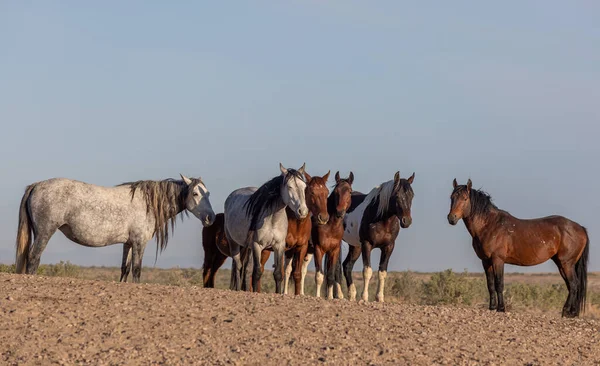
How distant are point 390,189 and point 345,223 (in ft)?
6.83

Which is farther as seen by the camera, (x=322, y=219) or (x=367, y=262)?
(x=367, y=262)

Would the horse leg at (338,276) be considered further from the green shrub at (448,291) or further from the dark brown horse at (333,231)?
the green shrub at (448,291)

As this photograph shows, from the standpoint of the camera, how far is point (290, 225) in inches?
563

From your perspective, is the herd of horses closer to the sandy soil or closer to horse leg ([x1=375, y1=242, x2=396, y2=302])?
horse leg ([x1=375, y1=242, x2=396, y2=302])

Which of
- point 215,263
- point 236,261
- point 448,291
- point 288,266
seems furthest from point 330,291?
point 448,291

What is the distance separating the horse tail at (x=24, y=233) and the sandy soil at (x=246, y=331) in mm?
2181

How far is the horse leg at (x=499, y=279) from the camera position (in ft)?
49.1

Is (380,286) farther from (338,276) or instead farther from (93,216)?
(93,216)

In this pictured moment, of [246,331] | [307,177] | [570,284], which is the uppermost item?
[307,177]

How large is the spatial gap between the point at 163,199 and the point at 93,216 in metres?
1.32

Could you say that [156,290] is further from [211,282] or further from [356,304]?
[211,282]

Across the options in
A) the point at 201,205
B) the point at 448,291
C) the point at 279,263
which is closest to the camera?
the point at 279,263

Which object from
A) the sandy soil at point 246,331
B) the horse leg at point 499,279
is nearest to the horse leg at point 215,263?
the sandy soil at point 246,331

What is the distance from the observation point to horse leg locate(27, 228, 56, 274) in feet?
46.7
